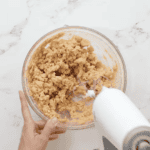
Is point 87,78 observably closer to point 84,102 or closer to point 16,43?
point 84,102

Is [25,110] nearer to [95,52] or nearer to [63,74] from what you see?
[63,74]

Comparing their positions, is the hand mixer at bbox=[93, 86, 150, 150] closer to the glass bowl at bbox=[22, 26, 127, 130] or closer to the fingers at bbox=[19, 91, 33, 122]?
the glass bowl at bbox=[22, 26, 127, 130]

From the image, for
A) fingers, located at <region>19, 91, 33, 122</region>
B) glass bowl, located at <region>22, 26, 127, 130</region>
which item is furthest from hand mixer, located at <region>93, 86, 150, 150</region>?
fingers, located at <region>19, 91, 33, 122</region>

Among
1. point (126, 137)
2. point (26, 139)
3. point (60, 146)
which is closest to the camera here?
A: point (126, 137)

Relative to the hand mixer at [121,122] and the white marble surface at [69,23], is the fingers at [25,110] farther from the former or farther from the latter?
the hand mixer at [121,122]

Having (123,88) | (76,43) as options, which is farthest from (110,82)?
(76,43)

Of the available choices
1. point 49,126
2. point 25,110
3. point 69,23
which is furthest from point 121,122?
point 69,23

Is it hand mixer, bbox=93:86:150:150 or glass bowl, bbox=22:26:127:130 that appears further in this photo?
glass bowl, bbox=22:26:127:130
